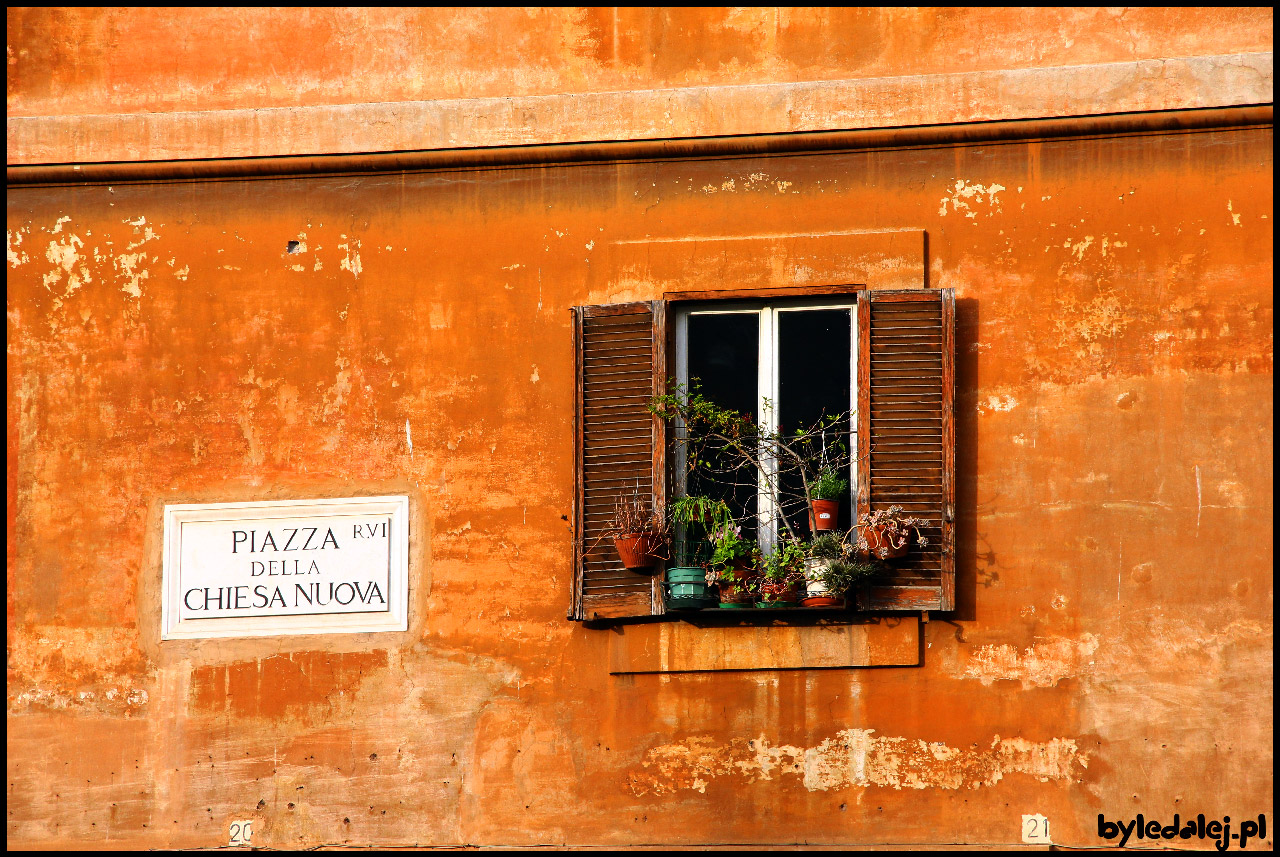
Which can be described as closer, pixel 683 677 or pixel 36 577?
pixel 683 677

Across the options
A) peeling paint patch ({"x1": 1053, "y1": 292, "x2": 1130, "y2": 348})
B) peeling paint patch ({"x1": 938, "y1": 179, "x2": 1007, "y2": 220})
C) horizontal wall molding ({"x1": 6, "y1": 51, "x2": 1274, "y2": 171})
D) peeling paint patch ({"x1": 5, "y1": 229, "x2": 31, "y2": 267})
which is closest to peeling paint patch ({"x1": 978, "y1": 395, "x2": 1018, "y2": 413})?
peeling paint patch ({"x1": 1053, "y1": 292, "x2": 1130, "y2": 348})

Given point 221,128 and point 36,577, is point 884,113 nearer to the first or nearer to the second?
point 221,128

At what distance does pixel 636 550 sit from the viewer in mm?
8086

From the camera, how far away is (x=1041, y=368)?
26.9 ft

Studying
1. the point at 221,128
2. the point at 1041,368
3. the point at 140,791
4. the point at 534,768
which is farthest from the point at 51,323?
the point at 1041,368

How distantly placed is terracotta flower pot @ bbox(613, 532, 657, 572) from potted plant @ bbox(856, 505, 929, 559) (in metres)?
0.90

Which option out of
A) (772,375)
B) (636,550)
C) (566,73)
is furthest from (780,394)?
(566,73)

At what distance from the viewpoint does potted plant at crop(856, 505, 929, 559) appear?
7.89m

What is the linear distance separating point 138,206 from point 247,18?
3.50 ft

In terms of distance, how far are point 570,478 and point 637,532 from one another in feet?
1.62

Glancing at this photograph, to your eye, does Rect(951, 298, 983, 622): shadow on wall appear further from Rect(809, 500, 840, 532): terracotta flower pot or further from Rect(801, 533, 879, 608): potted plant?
Rect(809, 500, 840, 532): terracotta flower pot

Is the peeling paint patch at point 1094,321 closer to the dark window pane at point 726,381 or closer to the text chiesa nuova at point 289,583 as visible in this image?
the dark window pane at point 726,381

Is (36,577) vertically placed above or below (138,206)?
below

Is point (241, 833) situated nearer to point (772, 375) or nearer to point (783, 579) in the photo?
point (783, 579)
